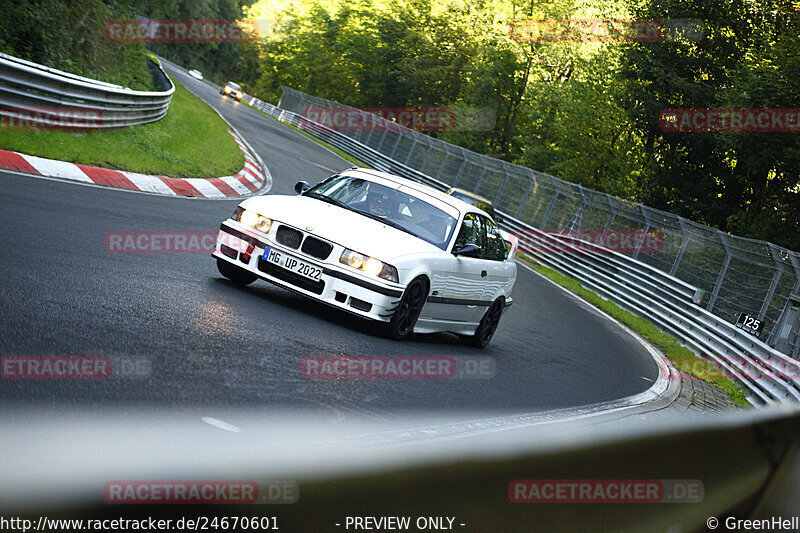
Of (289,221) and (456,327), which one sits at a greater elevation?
(289,221)

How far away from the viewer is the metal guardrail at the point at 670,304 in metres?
13.3

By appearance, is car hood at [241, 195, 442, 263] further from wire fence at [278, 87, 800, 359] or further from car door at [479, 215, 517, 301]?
wire fence at [278, 87, 800, 359]

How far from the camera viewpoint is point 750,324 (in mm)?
16453

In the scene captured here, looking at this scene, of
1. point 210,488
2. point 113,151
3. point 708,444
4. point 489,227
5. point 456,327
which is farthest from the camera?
point 113,151

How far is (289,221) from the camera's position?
329 inches

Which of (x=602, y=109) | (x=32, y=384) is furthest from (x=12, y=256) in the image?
(x=602, y=109)

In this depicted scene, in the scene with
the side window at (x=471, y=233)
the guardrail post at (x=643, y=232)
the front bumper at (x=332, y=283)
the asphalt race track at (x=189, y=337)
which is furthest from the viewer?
the guardrail post at (x=643, y=232)

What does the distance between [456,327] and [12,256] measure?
451 centimetres

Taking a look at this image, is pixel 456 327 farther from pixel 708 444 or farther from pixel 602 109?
pixel 602 109

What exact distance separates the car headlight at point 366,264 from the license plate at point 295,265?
257 mm

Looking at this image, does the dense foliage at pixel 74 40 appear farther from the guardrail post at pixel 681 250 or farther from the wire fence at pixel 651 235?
the guardrail post at pixel 681 250

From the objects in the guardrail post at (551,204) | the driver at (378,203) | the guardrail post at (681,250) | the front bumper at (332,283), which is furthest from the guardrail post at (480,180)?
the front bumper at (332,283)

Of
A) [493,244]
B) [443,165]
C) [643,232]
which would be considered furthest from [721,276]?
[443,165]

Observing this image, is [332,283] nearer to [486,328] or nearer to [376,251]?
[376,251]
